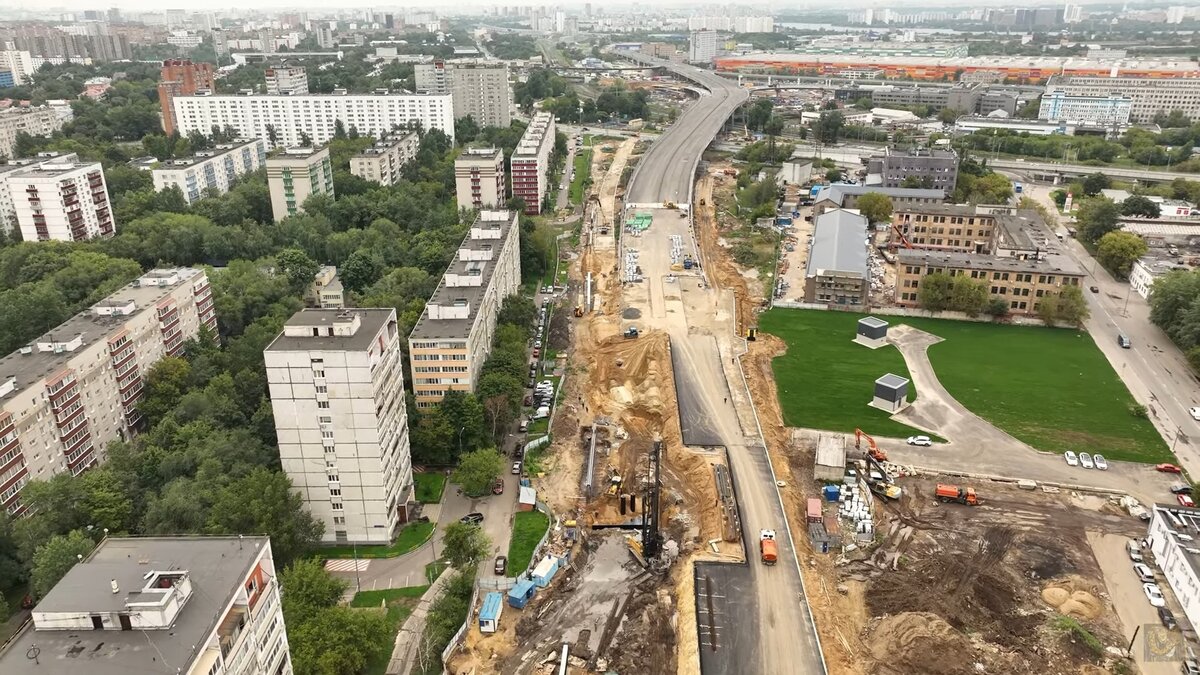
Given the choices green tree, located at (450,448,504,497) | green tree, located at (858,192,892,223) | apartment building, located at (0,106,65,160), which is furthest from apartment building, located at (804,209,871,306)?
apartment building, located at (0,106,65,160)

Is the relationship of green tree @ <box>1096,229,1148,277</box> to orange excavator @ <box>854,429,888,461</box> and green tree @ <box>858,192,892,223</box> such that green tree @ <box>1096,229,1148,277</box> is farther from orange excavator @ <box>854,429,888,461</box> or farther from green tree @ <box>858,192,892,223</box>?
orange excavator @ <box>854,429,888,461</box>

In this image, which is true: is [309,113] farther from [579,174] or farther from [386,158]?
[579,174]

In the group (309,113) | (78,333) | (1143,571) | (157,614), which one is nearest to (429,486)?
(157,614)

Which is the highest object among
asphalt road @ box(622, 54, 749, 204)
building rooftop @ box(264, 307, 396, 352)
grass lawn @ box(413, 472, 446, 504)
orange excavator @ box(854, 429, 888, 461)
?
building rooftop @ box(264, 307, 396, 352)

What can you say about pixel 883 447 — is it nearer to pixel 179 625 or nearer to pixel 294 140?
pixel 179 625

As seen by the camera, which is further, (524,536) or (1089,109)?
(1089,109)

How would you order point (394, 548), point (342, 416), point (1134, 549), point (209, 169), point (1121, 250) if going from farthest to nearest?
1. point (209, 169)
2. point (1121, 250)
3. point (394, 548)
4. point (1134, 549)
5. point (342, 416)
